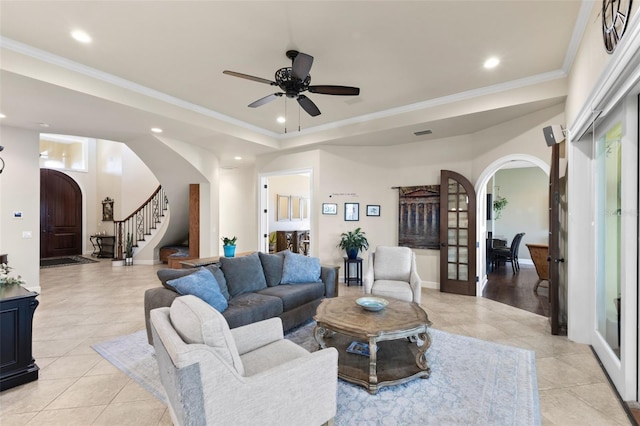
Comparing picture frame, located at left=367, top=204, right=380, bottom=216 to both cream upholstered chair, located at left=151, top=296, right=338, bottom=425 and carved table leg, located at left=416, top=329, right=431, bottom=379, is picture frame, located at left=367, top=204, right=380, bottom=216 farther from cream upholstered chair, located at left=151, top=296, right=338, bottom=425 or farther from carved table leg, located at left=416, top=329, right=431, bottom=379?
cream upholstered chair, located at left=151, top=296, right=338, bottom=425

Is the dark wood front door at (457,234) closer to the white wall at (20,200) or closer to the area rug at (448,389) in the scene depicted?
the area rug at (448,389)

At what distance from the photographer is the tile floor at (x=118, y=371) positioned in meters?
2.07

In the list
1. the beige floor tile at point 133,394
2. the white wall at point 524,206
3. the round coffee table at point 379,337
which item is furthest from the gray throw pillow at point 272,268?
the white wall at point 524,206

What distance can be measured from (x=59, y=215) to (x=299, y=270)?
34.9 ft

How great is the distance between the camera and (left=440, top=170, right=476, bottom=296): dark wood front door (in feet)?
17.1

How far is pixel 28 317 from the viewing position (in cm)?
247

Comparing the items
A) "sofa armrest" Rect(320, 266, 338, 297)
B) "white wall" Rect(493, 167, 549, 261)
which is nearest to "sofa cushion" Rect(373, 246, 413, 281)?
"sofa armrest" Rect(320, 266, 338, 297)

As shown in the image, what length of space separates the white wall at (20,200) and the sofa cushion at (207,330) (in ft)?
18.1

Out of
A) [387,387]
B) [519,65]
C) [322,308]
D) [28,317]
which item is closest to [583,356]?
[387,387]

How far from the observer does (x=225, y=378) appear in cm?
144

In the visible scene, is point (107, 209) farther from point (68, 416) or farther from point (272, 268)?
point (68, 416)

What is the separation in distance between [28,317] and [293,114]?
424cm

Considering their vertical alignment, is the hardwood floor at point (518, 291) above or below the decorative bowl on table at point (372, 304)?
below

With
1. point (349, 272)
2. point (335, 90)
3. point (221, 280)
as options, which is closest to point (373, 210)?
point (349, 272)
